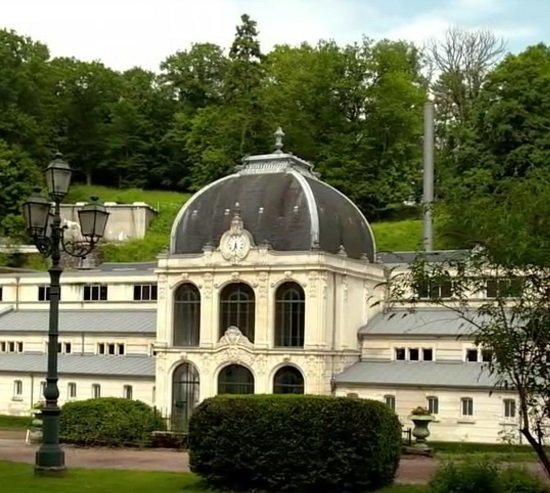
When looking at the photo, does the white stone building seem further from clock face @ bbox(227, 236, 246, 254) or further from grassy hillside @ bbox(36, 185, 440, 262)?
grassy hillside @ bbox(36, 185, 440, 262)

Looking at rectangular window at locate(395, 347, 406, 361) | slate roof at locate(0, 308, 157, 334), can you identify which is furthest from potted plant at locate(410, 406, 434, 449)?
slate roof at locate(0, 308, 157, 334)

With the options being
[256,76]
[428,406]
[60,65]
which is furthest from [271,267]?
[60,65]

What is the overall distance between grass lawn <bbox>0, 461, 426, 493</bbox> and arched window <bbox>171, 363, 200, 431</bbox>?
88.2ft

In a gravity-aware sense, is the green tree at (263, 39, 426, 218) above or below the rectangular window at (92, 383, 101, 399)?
above

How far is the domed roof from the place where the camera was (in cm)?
5594

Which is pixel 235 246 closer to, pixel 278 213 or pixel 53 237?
pixel 278 213

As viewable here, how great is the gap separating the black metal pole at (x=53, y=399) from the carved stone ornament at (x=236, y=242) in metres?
29.0

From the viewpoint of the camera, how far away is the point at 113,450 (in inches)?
1666

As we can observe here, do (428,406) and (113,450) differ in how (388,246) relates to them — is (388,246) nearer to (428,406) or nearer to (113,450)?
(428,406)

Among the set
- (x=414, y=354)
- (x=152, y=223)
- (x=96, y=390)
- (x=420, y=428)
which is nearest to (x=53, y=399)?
(x=420, y=428)

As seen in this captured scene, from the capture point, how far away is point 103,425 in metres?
45.3

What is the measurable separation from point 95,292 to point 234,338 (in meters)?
17.5

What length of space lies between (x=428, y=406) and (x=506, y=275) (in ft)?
105

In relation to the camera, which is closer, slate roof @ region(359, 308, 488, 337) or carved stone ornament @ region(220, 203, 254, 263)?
slate roof @ region(359, 308, 488, 337)
